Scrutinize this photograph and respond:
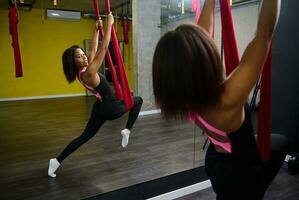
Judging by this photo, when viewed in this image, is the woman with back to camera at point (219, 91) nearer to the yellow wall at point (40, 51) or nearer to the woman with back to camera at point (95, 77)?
the woman with back to camera at point (95, 77)

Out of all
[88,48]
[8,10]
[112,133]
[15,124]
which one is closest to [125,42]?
[88,48]

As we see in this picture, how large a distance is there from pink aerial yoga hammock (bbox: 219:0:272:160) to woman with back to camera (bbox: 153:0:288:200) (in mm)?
44

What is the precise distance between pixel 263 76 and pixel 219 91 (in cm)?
27

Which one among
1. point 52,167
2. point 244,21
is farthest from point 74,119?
point 244,21

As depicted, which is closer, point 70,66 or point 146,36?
point 70,66

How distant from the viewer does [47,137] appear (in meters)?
3.18

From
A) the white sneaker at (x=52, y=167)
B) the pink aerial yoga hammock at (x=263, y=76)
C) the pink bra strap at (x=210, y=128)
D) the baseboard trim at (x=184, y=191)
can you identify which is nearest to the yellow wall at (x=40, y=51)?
the white sneaker at (x=52, y=167)

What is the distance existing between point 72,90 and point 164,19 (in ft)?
4.62

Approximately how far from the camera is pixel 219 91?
2.94ft

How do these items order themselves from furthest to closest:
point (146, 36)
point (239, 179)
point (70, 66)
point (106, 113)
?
point (146, 36)
point (106, 113)
point (70, 66)
point (239, 179)

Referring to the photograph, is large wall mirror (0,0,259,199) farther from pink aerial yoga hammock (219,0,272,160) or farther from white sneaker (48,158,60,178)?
pink aerial yoga hammock (219,0,272,160)

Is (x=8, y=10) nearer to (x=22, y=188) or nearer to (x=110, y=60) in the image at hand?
(x=110, y=60)

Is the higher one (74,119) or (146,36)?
(146,36)

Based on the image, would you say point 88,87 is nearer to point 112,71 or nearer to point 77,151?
point 112,71
